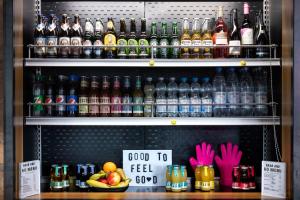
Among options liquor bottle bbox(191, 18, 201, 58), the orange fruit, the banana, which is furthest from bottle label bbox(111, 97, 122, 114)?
liquor bottle bbox(191, 18, 201, 58)

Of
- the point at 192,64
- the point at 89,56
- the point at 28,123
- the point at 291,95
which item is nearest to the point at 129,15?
the point at 89,56

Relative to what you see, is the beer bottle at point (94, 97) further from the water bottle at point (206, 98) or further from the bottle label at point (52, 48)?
the water bottle at point (206, 98)

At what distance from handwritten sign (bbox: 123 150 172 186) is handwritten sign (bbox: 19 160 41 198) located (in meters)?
0.67

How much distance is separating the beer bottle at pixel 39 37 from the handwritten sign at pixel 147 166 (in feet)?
3.06

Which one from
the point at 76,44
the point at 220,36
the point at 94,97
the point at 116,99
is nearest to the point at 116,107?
the point at 116,99

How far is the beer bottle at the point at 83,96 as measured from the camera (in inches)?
122

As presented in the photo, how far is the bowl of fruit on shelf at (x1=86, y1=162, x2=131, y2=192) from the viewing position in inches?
119

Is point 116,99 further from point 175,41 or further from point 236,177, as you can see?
point 236,177

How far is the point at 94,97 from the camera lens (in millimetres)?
3158

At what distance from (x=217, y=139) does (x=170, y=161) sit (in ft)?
1.33

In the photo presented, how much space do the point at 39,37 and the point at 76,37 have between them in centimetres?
26

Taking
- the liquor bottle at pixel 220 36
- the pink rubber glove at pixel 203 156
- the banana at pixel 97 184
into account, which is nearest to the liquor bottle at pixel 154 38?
the liquor bottle at pixel 220 36

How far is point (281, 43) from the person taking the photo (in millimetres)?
2922

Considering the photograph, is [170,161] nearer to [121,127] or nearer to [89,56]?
[121,127]
